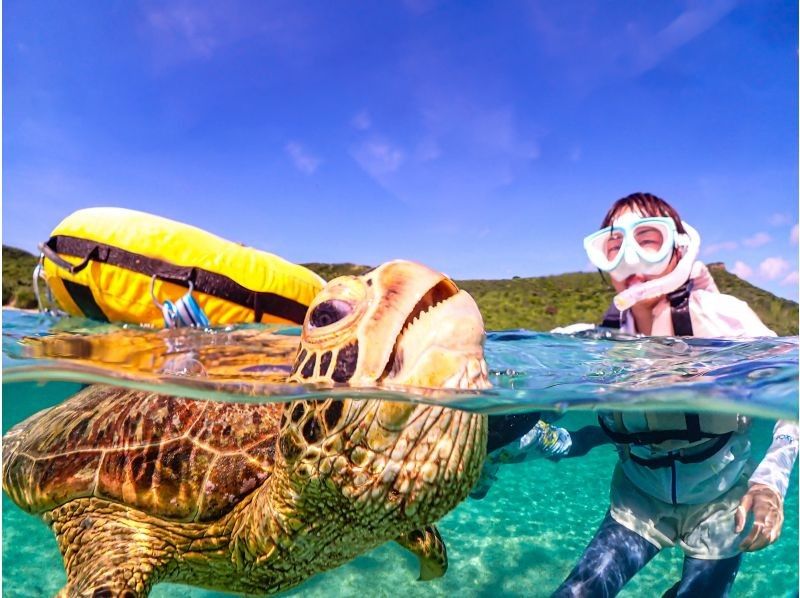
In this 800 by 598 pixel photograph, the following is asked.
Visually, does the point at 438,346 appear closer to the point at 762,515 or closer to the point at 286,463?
the point at 286,463

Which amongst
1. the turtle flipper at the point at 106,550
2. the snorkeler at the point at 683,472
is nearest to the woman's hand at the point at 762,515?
the snorkeler at the point at 683,472

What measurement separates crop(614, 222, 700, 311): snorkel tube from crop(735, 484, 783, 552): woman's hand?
1.49 metres

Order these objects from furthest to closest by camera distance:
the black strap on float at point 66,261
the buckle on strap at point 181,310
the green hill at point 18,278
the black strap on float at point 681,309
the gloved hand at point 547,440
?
the green hill at point 18,278 < the gloved hand at point 547,440 < the black strap on float at point 66,261 < the buckle on strap at point 181,310 < the black strap on float at point 681,309

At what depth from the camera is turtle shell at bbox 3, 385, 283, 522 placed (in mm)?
2666

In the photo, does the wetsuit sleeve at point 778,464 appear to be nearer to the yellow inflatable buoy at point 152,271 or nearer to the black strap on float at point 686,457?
the black strap on float at point 686,457

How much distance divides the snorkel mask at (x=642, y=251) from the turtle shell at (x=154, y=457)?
116 inches

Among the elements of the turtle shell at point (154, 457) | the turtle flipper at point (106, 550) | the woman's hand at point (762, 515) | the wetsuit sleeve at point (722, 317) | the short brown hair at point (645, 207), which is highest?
the short brown hair at point (645, 207)

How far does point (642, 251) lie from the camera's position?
4.11 meters

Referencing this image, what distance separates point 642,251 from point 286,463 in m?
3.38

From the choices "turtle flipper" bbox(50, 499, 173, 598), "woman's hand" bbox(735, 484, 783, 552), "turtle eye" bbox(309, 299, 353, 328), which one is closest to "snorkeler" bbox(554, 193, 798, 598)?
"woman's hand" bbox(735, 484, 783, 552)

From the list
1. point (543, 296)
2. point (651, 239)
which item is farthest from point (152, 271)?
point (543, 296)

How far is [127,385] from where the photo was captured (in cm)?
420

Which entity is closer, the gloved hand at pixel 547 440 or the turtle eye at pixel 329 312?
the turtle eye at pixel 329 312

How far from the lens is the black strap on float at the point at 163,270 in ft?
18.9
